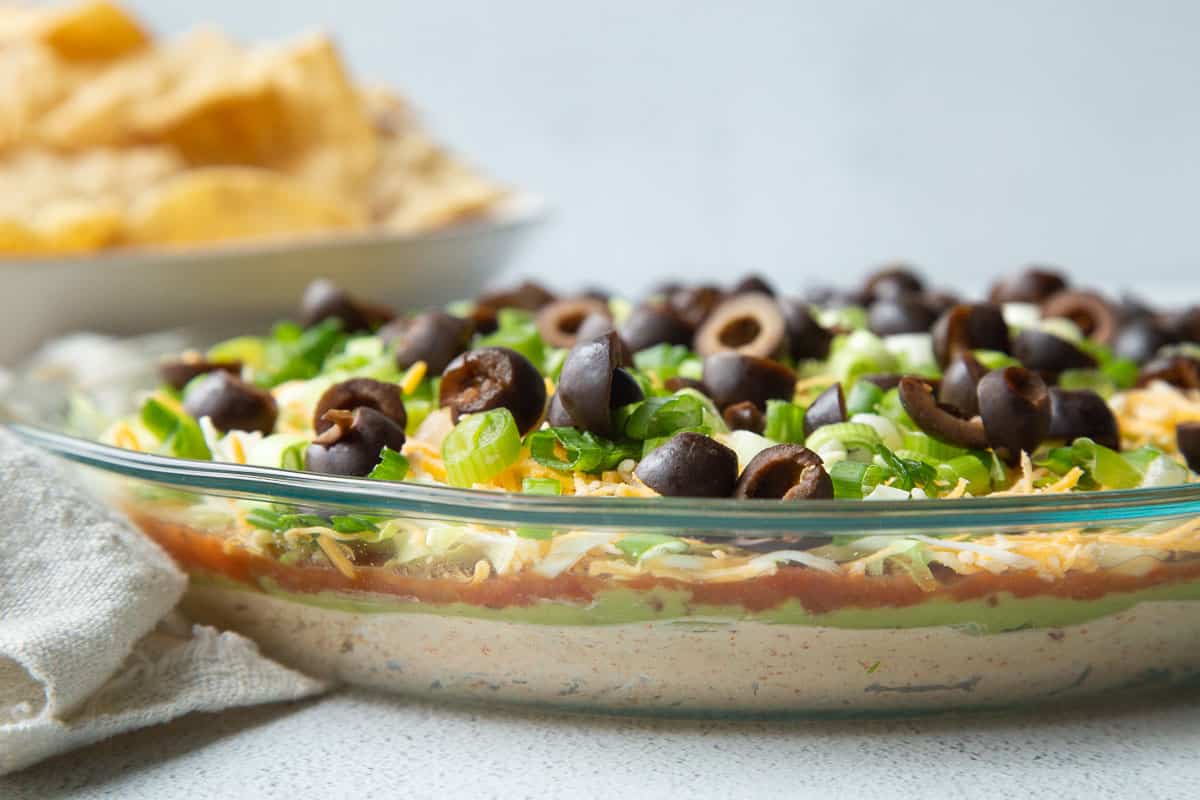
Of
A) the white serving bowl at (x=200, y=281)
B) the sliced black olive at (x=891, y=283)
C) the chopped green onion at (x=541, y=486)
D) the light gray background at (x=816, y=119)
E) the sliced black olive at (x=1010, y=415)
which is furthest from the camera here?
the light gray background at (x=816, y=119)

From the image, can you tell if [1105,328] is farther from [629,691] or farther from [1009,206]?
[1009,206]

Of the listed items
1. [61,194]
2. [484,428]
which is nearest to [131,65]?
[61,194]

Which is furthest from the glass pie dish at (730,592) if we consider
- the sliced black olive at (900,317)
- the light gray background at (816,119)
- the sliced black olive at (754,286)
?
the light gray background at (816,119)

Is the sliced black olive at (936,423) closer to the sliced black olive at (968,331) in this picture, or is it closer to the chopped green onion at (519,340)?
the sliced black olive at (968,331)

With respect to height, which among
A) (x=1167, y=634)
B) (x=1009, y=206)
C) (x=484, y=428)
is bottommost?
(x=1009, y=206)

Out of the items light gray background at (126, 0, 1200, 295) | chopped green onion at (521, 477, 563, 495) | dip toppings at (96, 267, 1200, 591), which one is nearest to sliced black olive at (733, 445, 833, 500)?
dip toppings at (96, 267, 1200, 591)

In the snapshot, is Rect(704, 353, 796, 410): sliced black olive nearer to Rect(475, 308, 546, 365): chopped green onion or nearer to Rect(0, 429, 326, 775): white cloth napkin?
Rect(475, 308, 546, 365): chopped green onion

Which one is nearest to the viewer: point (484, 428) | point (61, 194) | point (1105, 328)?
point (484, 428)
